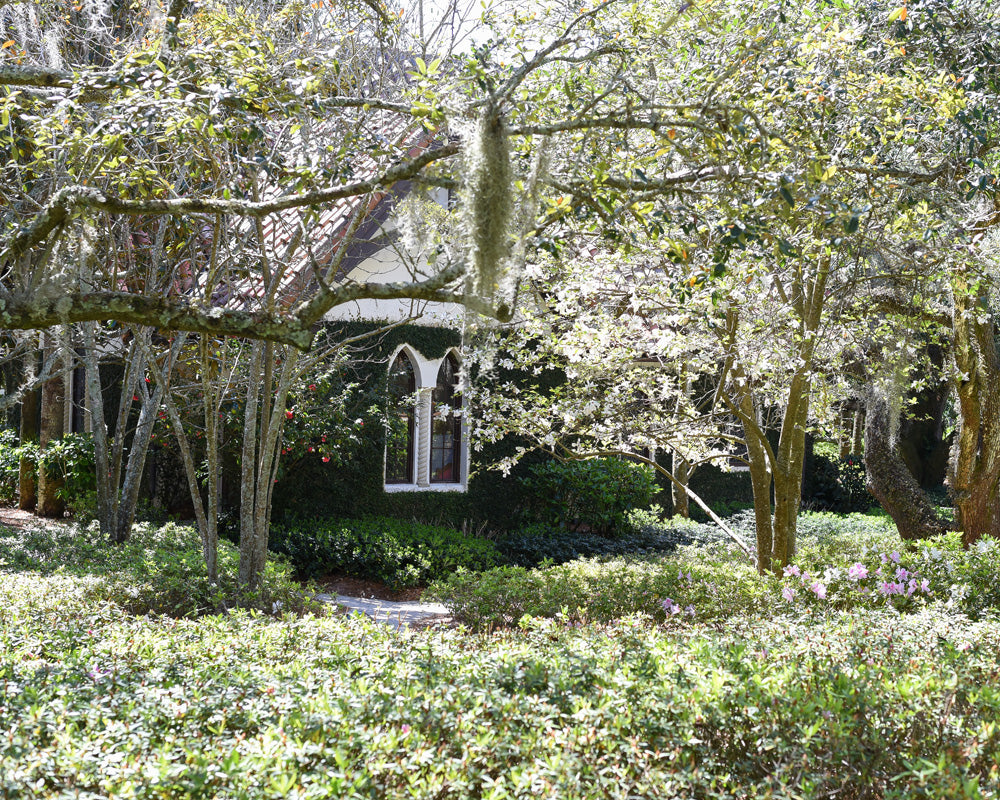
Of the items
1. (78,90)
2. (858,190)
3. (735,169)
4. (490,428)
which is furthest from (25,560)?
(858,190)

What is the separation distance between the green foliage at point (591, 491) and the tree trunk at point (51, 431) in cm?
686

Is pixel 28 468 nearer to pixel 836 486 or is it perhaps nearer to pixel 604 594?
pixel 604 594

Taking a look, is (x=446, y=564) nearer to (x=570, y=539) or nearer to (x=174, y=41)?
(x=570, y=539)

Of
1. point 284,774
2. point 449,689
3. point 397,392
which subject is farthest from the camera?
point 397,392

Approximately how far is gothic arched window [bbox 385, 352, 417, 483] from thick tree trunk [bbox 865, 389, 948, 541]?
578 centimetres

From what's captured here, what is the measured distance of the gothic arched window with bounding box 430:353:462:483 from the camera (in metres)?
13.3

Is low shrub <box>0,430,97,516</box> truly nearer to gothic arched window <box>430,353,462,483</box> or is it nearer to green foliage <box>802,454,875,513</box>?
gothic arched window <box>430,353,462,483</box>

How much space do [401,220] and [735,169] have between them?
2094 millimetres

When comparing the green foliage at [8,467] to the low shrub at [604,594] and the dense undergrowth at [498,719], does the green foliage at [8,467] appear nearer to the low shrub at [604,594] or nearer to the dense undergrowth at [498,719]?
the low shrub at [604,594]

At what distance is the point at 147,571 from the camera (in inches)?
258

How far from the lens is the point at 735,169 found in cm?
490

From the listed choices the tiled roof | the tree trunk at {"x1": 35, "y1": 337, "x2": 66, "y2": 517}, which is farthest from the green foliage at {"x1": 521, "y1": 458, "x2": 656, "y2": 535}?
the tree trunk at {"x1": 35, "y1": 337, "x2": 66, "y2": 517}

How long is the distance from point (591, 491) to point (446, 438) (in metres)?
2.54

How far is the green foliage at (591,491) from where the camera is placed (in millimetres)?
12445
